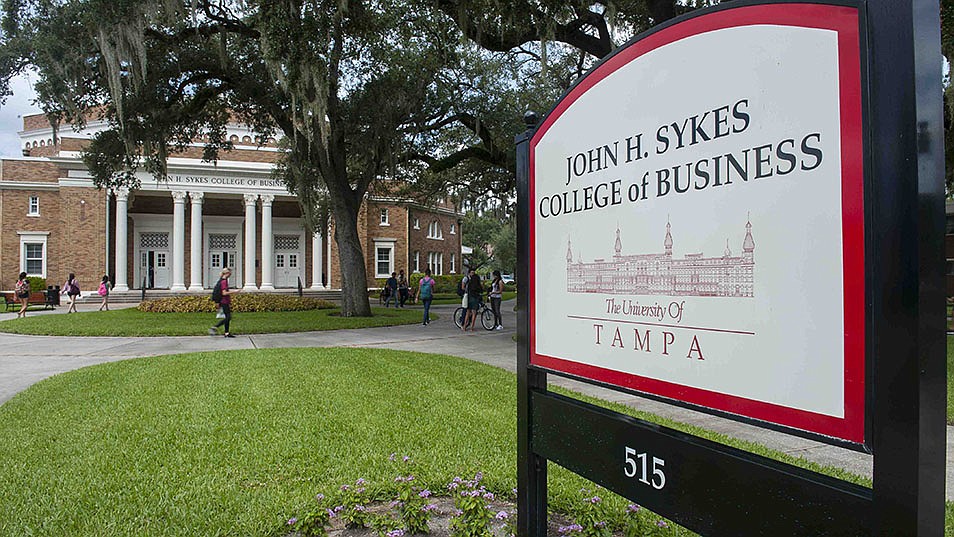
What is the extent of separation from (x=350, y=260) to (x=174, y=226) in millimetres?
19456

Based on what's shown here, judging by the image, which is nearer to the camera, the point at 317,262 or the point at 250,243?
the point at 250,243

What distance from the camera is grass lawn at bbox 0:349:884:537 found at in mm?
3666

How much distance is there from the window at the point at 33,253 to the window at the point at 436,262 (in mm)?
23318

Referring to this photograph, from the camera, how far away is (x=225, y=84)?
677 inches

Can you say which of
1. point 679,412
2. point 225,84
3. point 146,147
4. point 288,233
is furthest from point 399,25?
point 288,233

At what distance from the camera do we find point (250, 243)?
35.2 metres

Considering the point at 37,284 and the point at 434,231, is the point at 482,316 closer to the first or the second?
the point at 37,284

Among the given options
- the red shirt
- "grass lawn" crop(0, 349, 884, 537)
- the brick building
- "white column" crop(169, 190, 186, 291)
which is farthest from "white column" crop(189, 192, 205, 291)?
"grass lawn" crop(0, 349, 884, 537)

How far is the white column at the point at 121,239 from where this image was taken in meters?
32.4

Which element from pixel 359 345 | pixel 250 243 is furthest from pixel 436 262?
pixel 359 345

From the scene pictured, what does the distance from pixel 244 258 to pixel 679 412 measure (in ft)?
117

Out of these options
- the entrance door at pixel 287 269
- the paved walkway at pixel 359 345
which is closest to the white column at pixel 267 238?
the entrance door at pixel 287 269

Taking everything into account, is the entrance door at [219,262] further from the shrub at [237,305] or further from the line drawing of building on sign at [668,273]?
the line drawing of building on sign at [668,273]

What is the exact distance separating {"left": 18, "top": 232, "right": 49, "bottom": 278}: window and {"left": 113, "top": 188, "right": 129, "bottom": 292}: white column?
4.73 meters
